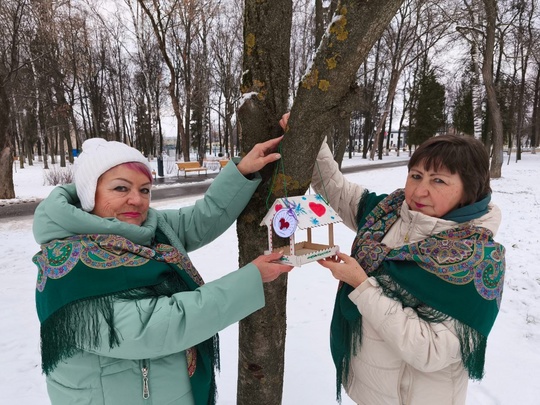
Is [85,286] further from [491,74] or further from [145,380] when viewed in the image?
[491,74]

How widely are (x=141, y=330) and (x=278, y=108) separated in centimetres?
126

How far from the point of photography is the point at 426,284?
1.58 meters

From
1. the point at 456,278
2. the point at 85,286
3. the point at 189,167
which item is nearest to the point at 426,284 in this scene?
the point at 456,278

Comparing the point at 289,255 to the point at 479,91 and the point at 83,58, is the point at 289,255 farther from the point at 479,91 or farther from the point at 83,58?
the point at 83,58

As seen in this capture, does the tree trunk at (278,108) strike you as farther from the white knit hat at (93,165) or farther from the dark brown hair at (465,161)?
the white knit hat at (93,165)

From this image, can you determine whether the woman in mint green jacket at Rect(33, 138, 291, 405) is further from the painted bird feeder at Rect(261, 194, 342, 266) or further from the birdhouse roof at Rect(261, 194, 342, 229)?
the birdhouse roof at Rect(261, 194, 342, 229)

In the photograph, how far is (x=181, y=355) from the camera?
157 centimetres

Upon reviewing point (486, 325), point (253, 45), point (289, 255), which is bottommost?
point (486, 325)

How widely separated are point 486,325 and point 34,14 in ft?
55.1

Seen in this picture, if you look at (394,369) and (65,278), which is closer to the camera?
(65,278)

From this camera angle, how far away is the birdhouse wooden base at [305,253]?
155 cm

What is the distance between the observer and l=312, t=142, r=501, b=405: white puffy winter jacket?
1523 mm

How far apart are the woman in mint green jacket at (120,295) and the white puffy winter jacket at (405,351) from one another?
486mm

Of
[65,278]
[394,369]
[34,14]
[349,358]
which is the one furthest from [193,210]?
[34,14]
